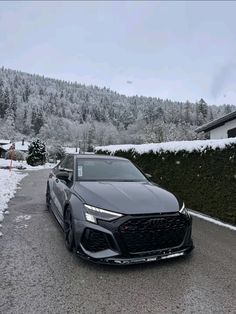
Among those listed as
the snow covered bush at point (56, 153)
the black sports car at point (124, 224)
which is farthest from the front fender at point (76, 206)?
the snow covered bush at point (56, 153)

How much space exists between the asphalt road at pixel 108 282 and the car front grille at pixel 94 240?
0.32 metres

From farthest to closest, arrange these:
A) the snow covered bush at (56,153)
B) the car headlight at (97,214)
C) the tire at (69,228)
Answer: the snow covered bush at (56,153) < the tire at (69,228) < the car headlight at (97,214)

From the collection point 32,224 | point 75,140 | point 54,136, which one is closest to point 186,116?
point 75,140

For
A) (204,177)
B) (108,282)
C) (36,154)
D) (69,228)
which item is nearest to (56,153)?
(36,154)

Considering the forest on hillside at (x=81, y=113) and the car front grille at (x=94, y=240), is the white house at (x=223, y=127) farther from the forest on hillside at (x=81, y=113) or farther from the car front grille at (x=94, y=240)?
the forest on hillside at (x=81, y=113)

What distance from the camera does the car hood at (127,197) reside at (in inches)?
151

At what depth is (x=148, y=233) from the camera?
366 centimetres

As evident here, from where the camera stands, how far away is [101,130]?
116m

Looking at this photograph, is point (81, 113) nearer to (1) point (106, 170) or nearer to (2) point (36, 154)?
(2) point (36, 154)

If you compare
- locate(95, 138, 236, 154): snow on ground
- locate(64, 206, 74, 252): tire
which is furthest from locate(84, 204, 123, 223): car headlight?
locate(95, 138, 236, 154): snow on ground

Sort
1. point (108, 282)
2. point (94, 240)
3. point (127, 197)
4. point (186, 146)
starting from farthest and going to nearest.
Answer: point (186, 146), point (127, 197), point (94, 240), point (108, 282)

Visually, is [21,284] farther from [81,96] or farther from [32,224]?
[81,96]

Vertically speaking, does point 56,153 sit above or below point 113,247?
above

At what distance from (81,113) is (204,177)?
135126 millimetres
